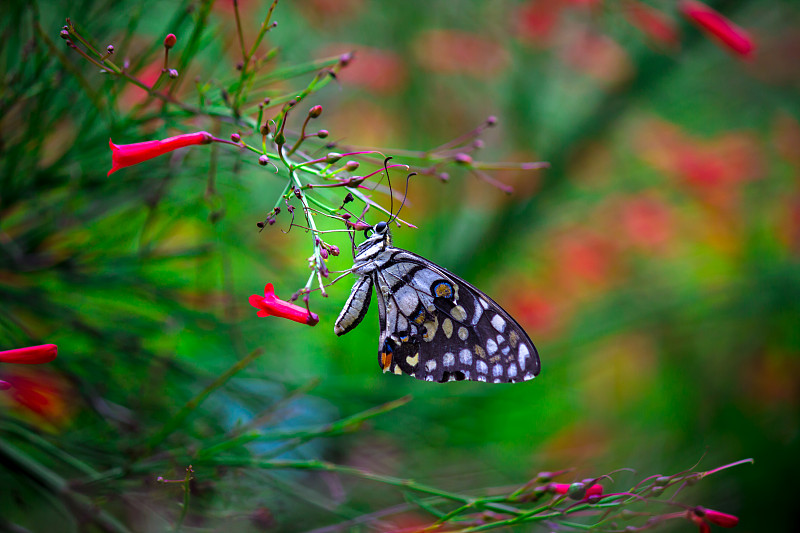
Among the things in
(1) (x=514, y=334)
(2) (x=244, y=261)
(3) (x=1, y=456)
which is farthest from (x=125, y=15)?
(2) (x=244, y=261)

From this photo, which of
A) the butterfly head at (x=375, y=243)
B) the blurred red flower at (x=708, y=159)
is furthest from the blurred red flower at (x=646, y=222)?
the butterfly head at (x=375, y=243)

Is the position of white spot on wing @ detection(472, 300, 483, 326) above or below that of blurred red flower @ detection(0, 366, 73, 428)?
above

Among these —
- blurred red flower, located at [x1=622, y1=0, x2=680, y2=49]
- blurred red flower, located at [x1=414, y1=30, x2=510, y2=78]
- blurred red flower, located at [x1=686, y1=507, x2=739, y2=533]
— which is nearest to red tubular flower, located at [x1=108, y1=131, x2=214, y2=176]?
blurred red flower, located at [x1=686, y1=507, x2=739, y2=533]

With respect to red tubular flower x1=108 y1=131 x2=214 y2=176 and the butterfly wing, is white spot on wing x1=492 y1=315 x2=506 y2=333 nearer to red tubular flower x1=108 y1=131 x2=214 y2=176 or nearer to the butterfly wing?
the butterfly wing

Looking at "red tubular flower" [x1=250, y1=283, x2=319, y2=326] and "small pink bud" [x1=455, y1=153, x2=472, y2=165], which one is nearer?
"red tubular flower" [x1=250, y1=283, x2=319, y2=326]

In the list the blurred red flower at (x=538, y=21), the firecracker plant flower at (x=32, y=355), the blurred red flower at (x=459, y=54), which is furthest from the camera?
the blurred red flower at (x=459, y=54)

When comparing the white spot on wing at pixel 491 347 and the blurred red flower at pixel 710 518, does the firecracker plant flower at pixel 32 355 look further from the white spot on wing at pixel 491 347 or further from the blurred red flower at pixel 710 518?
the blurred red flower at pixel 710 518

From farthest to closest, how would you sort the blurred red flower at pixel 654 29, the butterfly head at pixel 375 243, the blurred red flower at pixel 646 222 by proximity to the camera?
the blurred red flower at pixel 646 222
the blurred red flower at pixel 654 29
the butterfly head at pixel 375 243
